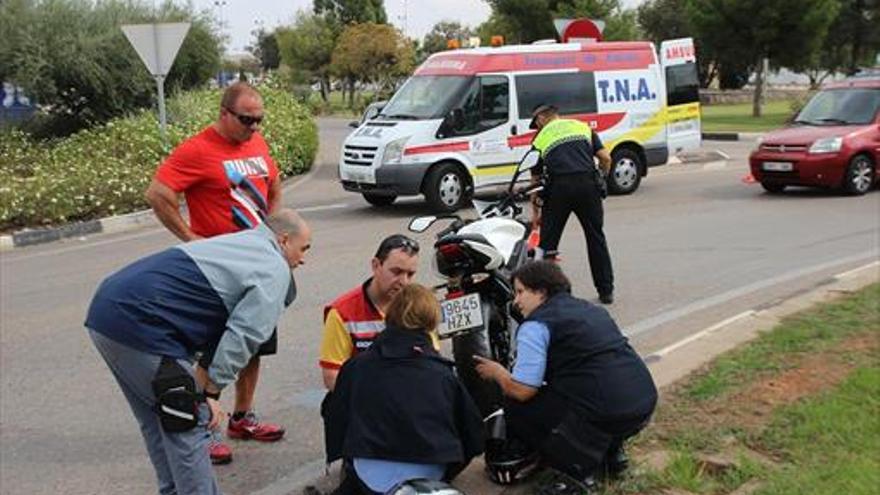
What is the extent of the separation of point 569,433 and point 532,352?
1.21 ft

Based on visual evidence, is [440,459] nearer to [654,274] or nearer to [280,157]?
[654,274]

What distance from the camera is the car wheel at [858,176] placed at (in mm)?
15023

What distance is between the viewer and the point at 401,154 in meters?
14.0

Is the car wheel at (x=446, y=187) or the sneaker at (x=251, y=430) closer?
the sneaker at (x=251, y=430)

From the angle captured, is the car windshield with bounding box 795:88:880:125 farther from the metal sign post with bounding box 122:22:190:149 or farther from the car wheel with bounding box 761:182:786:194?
the metal sign post with bounding box 122:22:190:149

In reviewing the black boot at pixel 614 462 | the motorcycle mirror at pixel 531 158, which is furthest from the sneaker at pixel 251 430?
the motorcycle mirror at pixel 531 158

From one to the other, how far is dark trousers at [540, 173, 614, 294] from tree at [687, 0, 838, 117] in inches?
1284

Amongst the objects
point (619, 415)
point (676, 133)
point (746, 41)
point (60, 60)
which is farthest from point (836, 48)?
point (619, 415)

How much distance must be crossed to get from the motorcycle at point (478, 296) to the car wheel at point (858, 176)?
11.5m

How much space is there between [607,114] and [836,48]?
38804 mm

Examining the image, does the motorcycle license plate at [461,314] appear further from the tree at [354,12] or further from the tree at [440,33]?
the tree at [440,33]

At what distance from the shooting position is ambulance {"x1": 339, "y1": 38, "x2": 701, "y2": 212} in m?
14.2

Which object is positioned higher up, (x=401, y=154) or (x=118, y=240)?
(x=401, y=154)

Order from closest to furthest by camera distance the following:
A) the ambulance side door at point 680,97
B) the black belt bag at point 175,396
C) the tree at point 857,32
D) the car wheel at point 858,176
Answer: the black belt bag at point 175,396 → the car wheel at point 858,176 → the ambulance side door at point 680,97 → the tree at point 857,32
